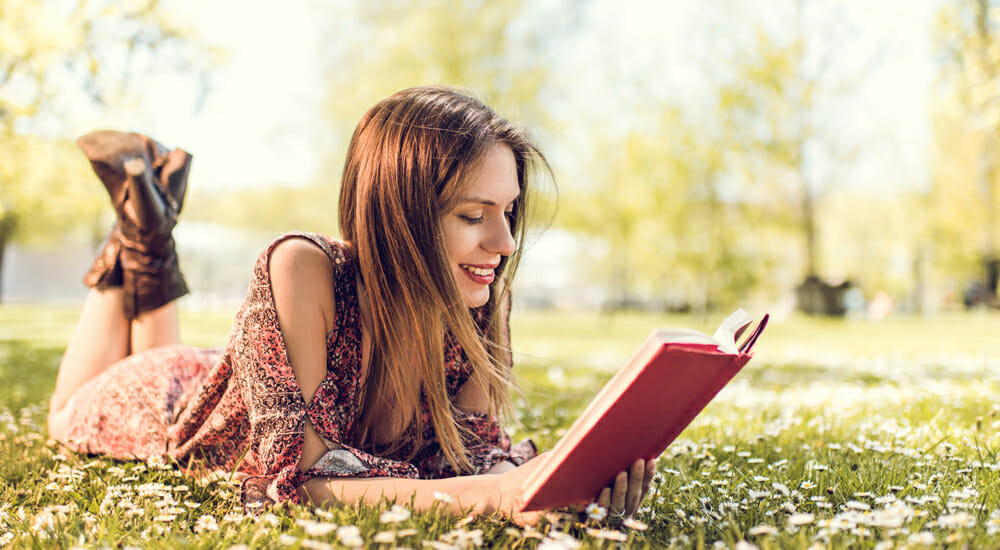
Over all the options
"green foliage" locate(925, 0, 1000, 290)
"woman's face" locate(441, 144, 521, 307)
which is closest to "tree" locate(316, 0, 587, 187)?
"green foliage" locate(925, 0, 1000, 290)

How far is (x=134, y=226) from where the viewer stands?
3.86 m

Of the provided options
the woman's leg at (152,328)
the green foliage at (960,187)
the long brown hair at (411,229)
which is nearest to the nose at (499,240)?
the long brown hair at (411,229)

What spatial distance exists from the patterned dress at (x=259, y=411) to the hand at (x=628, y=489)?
67 cm

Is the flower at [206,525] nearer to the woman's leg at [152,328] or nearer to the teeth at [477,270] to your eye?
the teeth at [477,270]

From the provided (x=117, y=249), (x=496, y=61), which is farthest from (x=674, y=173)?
(x=117, y=249)

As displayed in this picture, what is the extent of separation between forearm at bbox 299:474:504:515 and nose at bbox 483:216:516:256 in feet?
2.39

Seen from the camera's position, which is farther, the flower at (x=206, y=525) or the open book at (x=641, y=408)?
the flower at (x=206, y=525)

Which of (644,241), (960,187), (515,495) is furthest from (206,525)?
(960,187)

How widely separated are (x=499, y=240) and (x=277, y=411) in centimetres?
87

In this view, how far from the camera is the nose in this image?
7.77ft

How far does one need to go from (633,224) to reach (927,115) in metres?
15.9

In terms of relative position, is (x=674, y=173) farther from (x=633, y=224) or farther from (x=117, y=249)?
(x=117, y=249)

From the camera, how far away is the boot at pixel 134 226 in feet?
12.5

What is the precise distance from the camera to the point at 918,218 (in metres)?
37.8
